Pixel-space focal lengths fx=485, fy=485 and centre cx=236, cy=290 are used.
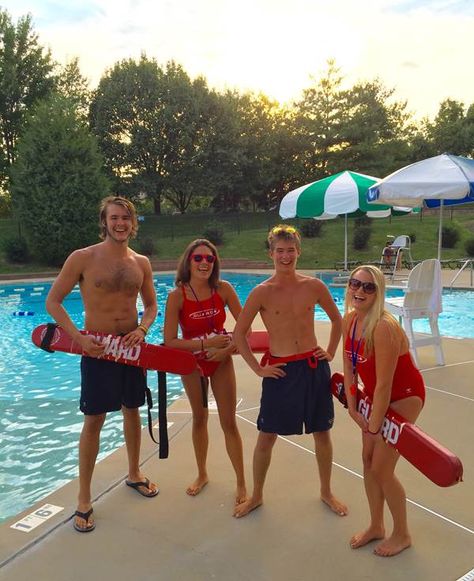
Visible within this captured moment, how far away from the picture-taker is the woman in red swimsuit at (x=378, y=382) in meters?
2.26

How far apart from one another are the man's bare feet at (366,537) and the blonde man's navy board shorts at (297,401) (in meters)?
0.55

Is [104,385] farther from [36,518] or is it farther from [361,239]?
[361,239]

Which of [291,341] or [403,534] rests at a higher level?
[291,341]

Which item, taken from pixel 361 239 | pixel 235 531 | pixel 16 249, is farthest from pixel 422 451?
pixel 16 249

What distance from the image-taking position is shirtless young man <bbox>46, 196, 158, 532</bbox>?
289cm

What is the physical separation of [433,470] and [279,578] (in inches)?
34.4

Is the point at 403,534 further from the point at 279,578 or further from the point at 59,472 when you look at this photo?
the point at 59,472

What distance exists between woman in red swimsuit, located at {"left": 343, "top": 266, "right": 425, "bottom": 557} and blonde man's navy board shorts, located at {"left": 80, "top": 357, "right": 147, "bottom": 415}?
1.35m

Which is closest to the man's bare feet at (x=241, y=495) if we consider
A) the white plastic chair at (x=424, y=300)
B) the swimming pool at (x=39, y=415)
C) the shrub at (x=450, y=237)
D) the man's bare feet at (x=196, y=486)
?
the man's bare feet at (x=196, y=486)

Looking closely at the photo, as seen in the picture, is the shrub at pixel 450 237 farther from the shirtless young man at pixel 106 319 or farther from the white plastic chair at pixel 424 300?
the shirtless young man at pixel 106 319

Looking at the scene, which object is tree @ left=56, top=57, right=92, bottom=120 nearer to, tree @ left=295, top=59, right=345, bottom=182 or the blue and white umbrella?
tree @ left=295, top=59, right=345, bottom=182

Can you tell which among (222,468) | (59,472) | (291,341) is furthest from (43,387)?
(291,341)

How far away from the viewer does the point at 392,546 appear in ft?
7.91

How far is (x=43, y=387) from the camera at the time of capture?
6.32m
